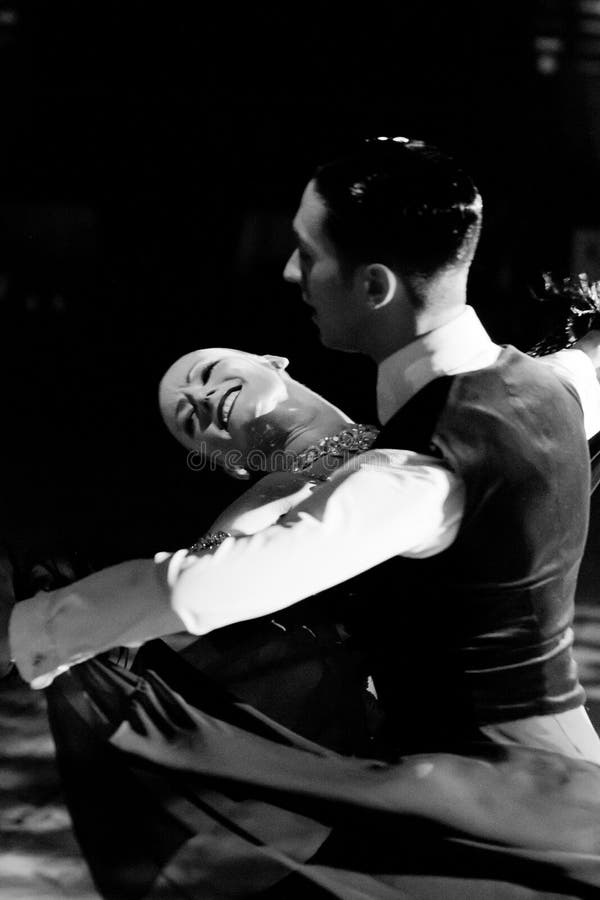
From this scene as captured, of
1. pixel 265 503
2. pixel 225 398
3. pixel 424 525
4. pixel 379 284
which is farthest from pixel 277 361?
pixel 424 525

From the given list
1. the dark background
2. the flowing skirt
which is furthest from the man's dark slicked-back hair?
the flowing skirt

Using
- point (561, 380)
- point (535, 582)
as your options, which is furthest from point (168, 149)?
point (535, 582)

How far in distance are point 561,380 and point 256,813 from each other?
60 cm

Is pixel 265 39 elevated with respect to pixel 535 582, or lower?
elevated

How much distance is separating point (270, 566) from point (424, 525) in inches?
6.1

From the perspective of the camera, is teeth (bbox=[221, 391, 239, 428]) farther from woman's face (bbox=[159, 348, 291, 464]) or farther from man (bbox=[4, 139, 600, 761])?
man (bbox=[4, 139, 600, 761])

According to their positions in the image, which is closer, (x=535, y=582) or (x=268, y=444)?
(x=535, y=582)

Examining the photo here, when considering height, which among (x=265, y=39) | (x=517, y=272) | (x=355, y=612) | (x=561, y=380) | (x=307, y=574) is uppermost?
(x=265, y=39)

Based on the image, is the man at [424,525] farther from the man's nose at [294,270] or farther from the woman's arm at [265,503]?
the woman's arm at [265,503]

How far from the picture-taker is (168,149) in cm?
136

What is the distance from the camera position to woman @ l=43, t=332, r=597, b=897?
1064mm

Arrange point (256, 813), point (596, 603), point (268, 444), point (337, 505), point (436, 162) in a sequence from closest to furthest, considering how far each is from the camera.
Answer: point (337, 505) < point (436, 162) < point (256, 813) < point (268, 444) < point (596, 603)

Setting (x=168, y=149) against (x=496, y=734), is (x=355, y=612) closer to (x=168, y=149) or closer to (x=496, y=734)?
(x=496, y=734)

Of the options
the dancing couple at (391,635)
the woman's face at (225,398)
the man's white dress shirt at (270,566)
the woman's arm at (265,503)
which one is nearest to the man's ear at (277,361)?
the woman's face at (225,398)
